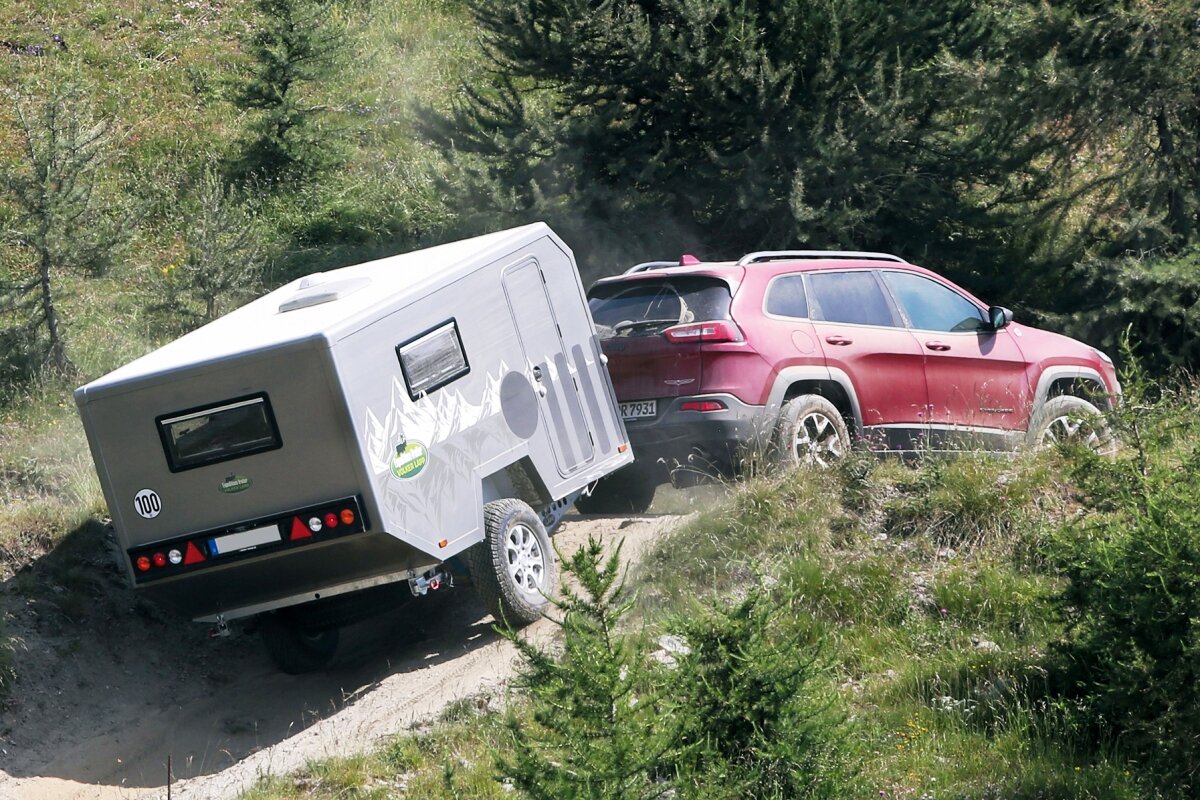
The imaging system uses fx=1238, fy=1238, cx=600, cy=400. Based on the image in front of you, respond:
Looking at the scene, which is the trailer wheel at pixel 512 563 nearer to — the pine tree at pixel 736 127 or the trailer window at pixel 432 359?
the trailer window at pixel 432 359

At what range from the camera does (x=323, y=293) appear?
7707 mm

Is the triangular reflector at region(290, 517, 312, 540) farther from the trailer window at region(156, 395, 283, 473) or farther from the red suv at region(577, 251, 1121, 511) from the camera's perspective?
the red suv at region(577, 251, 1121, 511)

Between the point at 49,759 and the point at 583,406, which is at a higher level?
the point at 583,406

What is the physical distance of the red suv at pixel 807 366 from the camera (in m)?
8.74

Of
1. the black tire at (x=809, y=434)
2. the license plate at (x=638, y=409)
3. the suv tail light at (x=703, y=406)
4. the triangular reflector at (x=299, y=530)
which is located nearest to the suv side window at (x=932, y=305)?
the black tire at (x=809, y=434)

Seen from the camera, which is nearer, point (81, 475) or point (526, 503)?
point (526, 503)

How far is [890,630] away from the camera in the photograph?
21.9 ft

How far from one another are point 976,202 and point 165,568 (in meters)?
11.3

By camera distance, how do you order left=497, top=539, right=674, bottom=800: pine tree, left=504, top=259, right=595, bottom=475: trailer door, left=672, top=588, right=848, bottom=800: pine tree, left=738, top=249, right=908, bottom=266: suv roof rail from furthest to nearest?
left=738, top=249, right=908, bottom=266: suv roof rail, left=504, top=259, right=595, bottom=475: trailer door, left=672, top=588, right=848, bottom=800: pine tree, left=497, top=539, right=674, bottom=800: pine tree

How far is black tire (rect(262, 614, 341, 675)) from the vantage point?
813 cm

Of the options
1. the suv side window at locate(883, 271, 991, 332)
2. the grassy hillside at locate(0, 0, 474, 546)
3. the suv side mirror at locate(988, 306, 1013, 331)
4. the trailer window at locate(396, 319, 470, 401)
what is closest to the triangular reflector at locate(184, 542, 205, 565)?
the trailer window at locate(396, 319, 470, 401)

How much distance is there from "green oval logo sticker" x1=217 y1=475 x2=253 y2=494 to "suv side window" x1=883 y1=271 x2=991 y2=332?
5392mm

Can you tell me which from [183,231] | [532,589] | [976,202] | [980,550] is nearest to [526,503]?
[532,589]

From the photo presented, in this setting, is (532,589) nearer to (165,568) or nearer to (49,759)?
(165,568)
